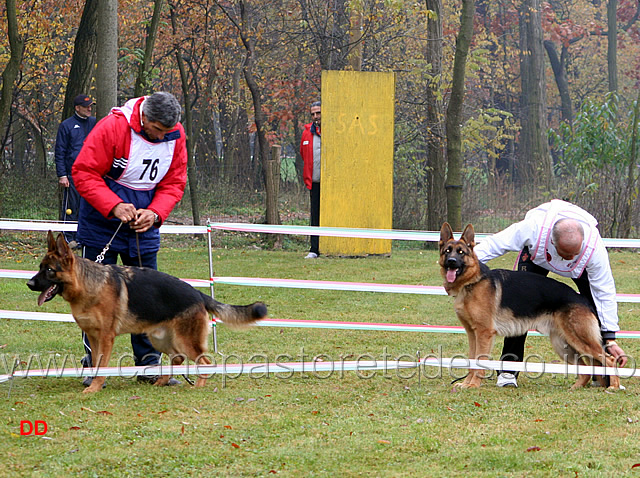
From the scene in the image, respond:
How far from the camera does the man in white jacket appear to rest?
18.1ft

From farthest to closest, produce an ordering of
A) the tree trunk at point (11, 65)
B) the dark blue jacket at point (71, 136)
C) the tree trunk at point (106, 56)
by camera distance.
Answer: the tree trunk at point (11, 65), the dark blue jacket at point (71, 136), the tree trunk at point (106, 56)

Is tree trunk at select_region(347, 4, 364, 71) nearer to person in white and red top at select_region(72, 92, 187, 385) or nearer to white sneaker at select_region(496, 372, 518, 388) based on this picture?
person in white and red top at select_region(72, 92, 187, 385)

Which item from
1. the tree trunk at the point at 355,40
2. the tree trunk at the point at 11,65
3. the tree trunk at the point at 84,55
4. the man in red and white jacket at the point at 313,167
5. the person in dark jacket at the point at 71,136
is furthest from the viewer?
the tree trunk at the point at 355,40

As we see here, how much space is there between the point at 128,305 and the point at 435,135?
40.3ft

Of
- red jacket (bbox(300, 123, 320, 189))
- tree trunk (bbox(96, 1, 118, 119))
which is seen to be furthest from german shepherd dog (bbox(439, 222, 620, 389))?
red jacket (bbox(300, 123, 320, 189))

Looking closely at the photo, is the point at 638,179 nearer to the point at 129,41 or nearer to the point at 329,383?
the point at 329,383

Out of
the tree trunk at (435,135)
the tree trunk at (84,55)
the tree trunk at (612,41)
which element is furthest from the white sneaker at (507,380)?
the tree trunk at (612,41)

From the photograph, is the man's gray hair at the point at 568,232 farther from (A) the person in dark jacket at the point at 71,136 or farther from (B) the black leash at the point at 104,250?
(A) the person in dark jacket at the point at 71,136

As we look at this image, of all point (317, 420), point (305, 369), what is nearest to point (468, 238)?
point (305, 369)

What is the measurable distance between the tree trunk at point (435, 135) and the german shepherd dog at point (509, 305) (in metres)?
9.86

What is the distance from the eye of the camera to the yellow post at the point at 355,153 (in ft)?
41.4

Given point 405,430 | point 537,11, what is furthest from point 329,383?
point 537,11

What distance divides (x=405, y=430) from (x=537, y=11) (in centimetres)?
2927

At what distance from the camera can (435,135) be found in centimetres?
1653
